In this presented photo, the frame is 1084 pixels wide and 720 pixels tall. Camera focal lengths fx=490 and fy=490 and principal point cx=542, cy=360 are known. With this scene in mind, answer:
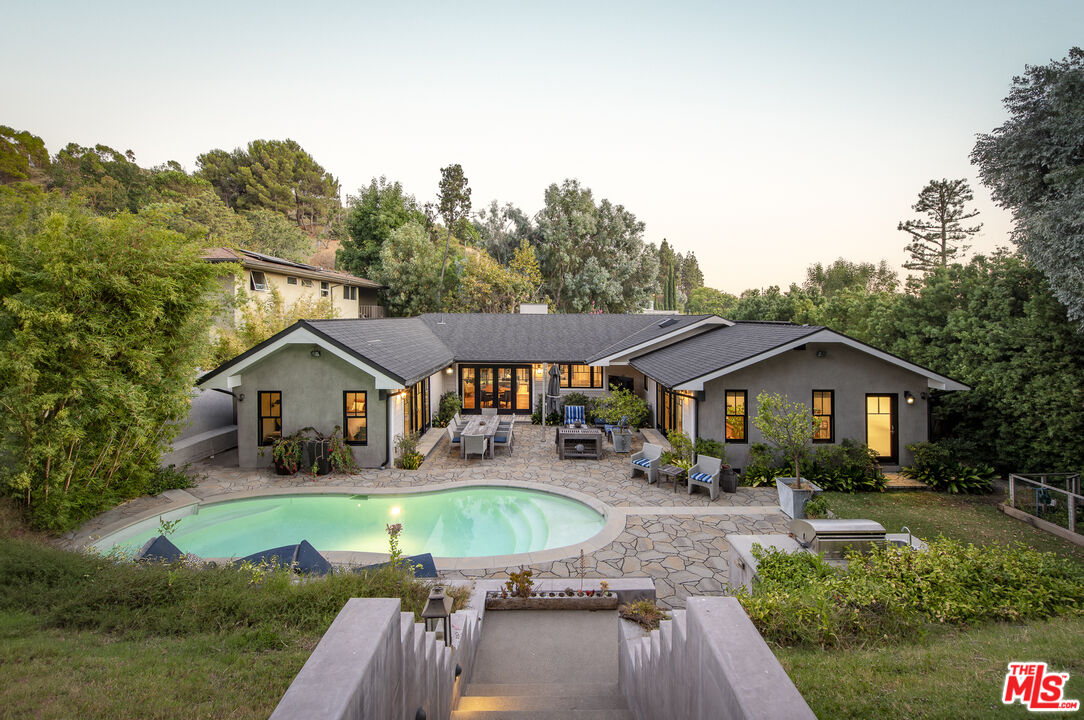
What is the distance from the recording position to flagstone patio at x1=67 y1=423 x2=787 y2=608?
315 inches

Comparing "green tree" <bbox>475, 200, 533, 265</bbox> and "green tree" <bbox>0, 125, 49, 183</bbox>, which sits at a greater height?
"green tree" <bbox>0, 125, 49, 183</bbox>

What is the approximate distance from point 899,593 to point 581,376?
56.2 ft

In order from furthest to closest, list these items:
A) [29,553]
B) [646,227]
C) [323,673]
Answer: [646,227], [29,553], [323,673]

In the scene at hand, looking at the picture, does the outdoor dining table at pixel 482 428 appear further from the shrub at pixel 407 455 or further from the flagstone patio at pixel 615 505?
the shrub at pixel 407 455

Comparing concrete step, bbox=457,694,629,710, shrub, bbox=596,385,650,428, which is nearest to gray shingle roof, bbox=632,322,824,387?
shrub, bbox=596,385,650,428

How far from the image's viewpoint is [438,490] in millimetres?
12453

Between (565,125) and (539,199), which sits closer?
(565,125)

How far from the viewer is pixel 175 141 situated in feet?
180

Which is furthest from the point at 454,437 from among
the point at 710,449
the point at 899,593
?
the point at 899,593

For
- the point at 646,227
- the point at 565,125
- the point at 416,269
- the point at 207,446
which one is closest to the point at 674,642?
the point at 207,446

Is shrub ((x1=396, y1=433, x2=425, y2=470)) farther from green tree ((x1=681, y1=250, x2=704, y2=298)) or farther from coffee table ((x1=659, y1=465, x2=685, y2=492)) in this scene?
green tree ((x1=681, y1=250, x2=704, y2=298))

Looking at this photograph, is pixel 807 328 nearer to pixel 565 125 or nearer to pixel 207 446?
pixel 207 446

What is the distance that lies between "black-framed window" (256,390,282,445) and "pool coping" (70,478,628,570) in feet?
7.72

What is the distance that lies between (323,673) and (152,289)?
10.7m
